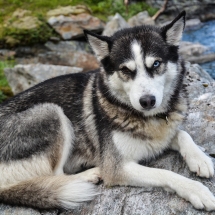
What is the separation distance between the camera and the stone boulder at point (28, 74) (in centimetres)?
824

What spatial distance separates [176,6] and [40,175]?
1211cm

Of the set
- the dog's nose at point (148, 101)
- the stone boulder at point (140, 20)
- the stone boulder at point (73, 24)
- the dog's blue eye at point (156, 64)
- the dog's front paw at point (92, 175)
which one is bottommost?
the stone boulder at point (140, 20)

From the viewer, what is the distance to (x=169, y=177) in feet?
10.3

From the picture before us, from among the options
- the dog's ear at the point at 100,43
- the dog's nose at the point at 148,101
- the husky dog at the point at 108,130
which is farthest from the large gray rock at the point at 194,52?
the dog's nose at the point at 148,101

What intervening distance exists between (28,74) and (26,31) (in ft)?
10.6

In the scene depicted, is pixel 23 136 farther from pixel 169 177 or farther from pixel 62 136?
pixel 169 177

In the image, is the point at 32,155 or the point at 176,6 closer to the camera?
the point at 32,155

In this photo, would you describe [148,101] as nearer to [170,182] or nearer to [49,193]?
[170,182]

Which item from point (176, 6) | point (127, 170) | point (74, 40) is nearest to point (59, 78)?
point (127, 170)

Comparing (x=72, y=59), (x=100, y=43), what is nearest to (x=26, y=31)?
(x=72, y=59)

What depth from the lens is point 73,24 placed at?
11078mm

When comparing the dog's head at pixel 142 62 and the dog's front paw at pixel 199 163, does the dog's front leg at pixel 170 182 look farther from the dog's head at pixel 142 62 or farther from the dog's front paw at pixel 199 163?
the dog's head at pixel 142 62

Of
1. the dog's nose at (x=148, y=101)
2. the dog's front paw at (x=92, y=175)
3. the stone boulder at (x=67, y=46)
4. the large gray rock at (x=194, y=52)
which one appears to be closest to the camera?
the dog's nose at (x=148, y=101)

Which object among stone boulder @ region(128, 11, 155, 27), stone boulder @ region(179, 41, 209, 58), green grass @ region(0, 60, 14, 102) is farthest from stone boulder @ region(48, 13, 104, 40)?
stone boulder @ region(179, 41, 209, 58)
